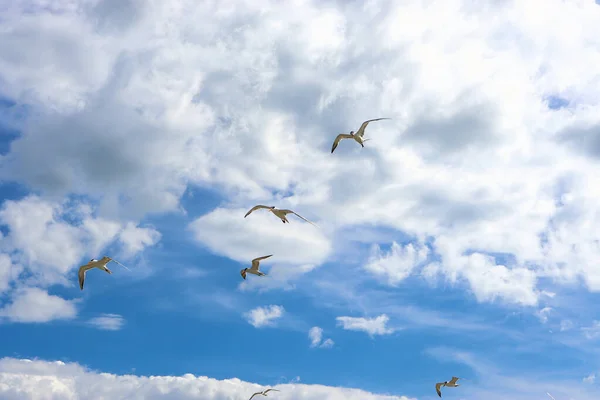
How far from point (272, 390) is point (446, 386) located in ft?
105

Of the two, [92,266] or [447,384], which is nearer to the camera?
[92,266]

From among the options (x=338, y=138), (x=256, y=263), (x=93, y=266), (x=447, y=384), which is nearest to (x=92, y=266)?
(x=93, y=266)

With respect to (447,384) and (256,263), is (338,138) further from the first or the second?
(447,384)

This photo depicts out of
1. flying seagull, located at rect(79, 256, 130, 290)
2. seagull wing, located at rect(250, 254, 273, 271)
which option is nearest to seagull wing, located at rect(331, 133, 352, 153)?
seagull wing, located at rect(250, 254, 273, 271)

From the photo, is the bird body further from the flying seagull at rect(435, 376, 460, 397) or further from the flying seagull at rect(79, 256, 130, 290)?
the flying seagull at rect(435, 376, 460, 397)

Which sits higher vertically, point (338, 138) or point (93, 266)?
point (338, 138)

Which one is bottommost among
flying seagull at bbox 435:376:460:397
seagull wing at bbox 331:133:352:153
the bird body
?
flying seagull at bbox 435:376:460:397

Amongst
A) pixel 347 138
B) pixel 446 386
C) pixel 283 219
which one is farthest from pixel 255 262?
pixel 446 386

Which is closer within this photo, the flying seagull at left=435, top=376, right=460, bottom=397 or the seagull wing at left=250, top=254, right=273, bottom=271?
the seagull wing at left=250, top=254, right=273, bottom=271

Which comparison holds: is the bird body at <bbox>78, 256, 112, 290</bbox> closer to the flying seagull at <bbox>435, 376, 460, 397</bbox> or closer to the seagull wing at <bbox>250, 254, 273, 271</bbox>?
the seagull wing at <bbox>250, 254, 273, 271</bbox>

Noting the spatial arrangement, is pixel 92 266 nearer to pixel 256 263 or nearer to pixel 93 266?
pixel 93 266

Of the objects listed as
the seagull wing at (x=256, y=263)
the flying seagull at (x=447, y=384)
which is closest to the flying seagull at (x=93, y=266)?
the seagull wing at (x=256, y=263)

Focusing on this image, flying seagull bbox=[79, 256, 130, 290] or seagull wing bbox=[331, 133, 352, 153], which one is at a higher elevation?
seagull wing bbox=[331, 133, 352, 153]

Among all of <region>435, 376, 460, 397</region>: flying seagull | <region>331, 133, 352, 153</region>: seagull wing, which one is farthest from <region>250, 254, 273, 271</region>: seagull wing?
<region>435, 376, 460, 397</region>: flying seagull
